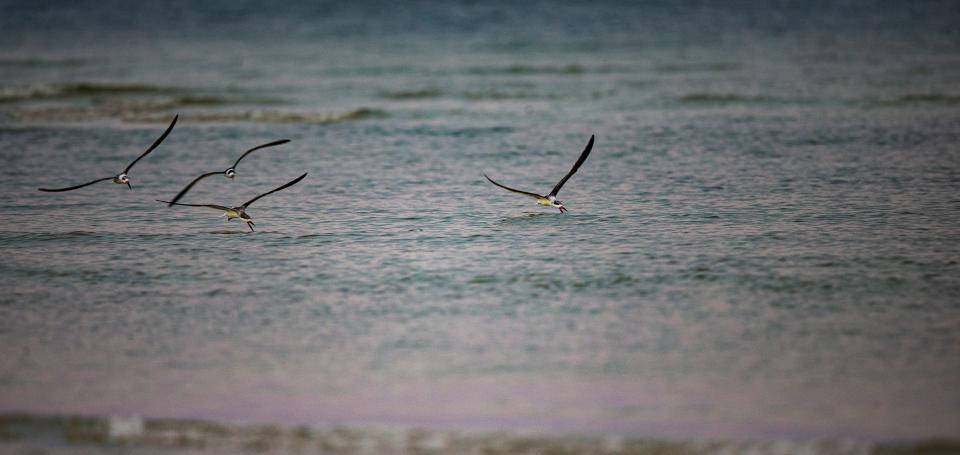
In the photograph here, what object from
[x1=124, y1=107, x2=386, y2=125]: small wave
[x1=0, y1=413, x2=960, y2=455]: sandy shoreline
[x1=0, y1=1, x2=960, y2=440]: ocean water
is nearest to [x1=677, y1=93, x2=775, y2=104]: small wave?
[x1=0, y1=1, x2=960, y2=440]: ocean water

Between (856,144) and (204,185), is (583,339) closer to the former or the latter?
(204,185)

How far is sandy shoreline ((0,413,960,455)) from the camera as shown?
463 centimetres

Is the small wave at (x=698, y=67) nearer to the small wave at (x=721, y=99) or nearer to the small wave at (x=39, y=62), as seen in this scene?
the small wave at (x=721, y=99)

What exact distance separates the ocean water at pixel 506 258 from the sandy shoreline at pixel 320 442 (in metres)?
0.11

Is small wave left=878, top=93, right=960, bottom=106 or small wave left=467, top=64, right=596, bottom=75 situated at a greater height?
small wave left=878, top=93, right=960, bottom=106

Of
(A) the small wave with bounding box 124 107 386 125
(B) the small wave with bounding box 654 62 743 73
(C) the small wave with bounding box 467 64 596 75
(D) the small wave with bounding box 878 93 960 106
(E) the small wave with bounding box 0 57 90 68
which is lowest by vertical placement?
(E) the small wave with bounding box 0 57 90 68

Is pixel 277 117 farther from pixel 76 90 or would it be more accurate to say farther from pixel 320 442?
pixel 320 442

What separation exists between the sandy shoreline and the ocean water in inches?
4.5

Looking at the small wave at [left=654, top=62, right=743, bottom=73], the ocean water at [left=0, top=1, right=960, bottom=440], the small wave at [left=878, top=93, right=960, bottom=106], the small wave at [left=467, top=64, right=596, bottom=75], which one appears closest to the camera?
the ocean water at [left=0, top=1, right=960, bottom=440]

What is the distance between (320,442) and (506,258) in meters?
2.98

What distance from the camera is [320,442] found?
484 centimetres

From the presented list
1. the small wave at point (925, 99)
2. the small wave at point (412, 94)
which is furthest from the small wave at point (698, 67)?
the small wave at point (925, 99)

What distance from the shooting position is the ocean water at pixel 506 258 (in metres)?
5.27

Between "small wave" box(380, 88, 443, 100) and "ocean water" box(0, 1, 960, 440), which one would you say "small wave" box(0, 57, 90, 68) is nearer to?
"ocean water" box(0, 1, 960, 440)
